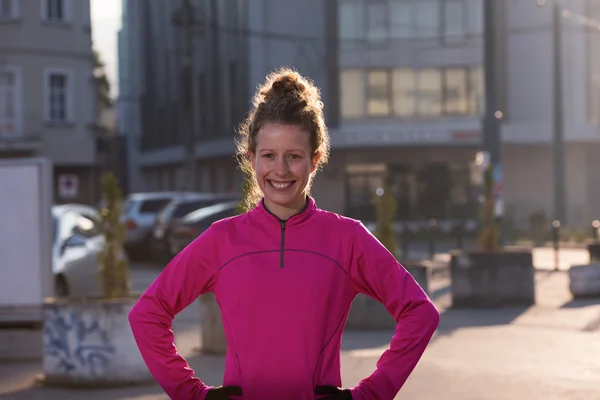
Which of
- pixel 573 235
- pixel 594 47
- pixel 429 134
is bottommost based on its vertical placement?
pixel 573 235

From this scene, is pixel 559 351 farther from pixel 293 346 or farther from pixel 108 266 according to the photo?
pixel 293 346

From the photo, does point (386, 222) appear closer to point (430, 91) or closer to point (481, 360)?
point (481, 360)

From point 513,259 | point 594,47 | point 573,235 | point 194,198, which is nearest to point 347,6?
point 594,47

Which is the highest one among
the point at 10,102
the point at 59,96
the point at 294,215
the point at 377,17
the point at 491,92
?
the point at 377,17

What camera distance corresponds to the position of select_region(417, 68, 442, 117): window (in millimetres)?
56781

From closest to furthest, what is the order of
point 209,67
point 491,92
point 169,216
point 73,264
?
1. point 73,264
2. point 491,92
3. point 169,216
4. point 209,67

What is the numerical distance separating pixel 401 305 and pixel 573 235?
35.8m

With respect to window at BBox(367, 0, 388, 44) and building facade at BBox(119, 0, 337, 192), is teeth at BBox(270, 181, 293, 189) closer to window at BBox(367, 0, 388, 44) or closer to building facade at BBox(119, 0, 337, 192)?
building facade at BBox(119, 0, 337, 192)

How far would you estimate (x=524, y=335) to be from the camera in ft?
43.0

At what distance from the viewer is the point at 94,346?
10.1 meters

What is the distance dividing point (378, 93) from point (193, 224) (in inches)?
1231

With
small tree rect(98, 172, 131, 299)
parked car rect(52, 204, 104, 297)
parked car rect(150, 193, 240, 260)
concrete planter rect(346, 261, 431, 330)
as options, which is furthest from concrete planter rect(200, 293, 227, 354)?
parked car rect(150, 193, 240, 260)

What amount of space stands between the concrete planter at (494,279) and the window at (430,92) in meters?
40.5

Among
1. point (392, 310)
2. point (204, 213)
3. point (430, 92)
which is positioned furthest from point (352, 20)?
point (392, 310)
